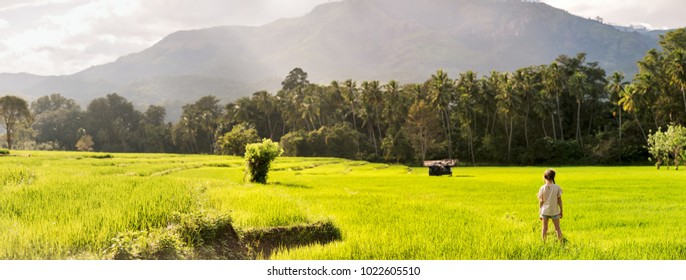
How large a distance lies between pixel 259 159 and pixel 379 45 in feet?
84.0

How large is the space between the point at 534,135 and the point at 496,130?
429cm

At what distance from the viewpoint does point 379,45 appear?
130 feet

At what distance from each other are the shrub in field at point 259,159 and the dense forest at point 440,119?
95.6ft

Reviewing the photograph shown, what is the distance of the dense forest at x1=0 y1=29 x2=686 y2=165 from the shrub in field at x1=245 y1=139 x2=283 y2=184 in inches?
1147

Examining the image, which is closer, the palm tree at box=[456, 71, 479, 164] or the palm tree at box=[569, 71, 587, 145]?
the palm tree at box=[569, 71, 587, 145]

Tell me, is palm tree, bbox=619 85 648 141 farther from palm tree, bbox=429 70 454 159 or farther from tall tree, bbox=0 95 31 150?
tall tree, bbox=0 95 31 150

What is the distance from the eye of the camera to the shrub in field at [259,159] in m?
16.2

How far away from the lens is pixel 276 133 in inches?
2827

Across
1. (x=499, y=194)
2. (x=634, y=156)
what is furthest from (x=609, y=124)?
(x=499, y=194)

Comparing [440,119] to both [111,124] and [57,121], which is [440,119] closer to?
[111,124]

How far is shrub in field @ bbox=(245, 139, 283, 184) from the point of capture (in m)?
16.2

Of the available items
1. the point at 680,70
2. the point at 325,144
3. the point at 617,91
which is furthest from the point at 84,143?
the point at 680,70

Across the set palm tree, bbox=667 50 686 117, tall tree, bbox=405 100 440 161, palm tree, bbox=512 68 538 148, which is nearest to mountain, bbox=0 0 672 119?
palm tree, bbox=512 68 538 148
